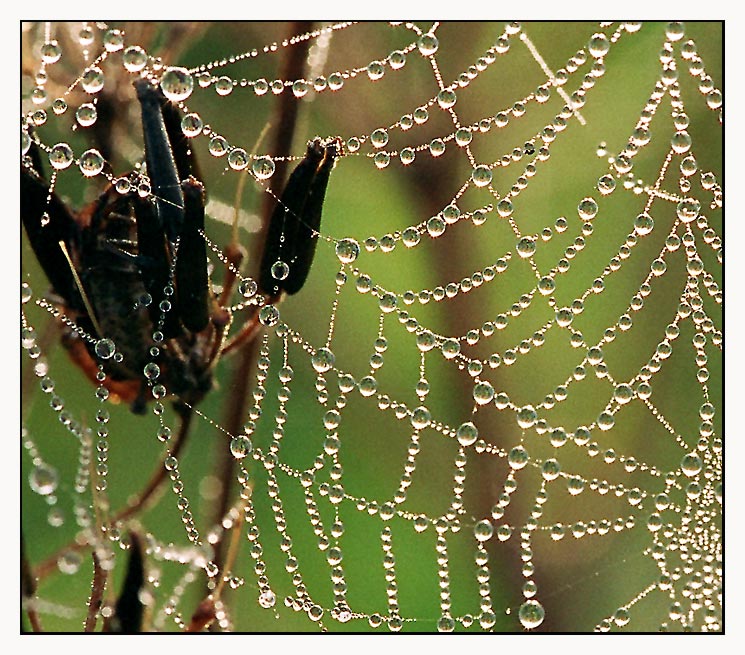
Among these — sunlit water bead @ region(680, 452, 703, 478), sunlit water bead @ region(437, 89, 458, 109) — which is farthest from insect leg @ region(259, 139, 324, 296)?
sunlit water bead @ region(680, 452, 703, 478)

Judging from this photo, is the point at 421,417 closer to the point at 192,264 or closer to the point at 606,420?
the point at 606,420

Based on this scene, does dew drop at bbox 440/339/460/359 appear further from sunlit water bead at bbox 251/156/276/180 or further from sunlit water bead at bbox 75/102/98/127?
sunlit water bead at bbox 75/102/98/127

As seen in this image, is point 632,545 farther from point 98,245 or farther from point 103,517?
point 98,245

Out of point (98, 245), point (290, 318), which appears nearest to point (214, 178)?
point (290, 318)

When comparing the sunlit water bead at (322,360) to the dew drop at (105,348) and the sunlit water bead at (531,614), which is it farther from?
the sunlit water bead at (531,614)

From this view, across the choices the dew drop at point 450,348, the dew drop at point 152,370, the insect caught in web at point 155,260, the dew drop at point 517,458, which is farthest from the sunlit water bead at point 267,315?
the dew drop at point 517,458

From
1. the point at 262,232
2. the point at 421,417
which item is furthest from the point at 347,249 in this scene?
the point at 421,417
